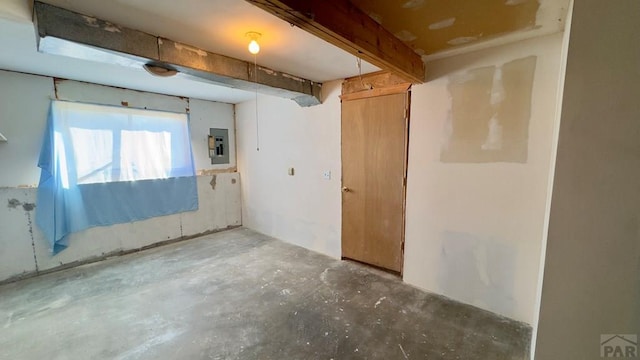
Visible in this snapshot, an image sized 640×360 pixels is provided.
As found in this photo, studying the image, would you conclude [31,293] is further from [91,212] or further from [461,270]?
[461,270]

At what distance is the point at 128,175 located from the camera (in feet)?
12.1

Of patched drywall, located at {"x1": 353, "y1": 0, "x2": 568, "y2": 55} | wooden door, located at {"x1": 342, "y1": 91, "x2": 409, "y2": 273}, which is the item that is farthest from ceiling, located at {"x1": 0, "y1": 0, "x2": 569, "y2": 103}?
wooden door, located at {"x1": 342, "y1": 91, "x2": 409, "y2": 273}

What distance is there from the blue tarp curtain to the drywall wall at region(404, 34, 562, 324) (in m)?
3.58

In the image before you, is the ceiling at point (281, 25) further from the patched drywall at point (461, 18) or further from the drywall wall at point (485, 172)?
the drywall wall at point (485, 172)

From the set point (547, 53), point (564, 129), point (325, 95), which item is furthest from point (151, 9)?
point (547, 53)

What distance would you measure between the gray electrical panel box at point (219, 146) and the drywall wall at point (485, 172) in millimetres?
3455

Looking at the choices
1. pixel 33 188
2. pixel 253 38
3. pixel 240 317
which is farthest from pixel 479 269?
pixel 33 188

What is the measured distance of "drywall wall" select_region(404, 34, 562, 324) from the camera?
2.01 metres

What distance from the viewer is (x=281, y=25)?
180 centimetres

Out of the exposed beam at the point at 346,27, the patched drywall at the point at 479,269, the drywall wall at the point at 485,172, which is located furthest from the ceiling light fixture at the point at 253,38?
the patched drywall at the point at 479,269

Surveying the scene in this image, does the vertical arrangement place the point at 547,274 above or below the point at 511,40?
below

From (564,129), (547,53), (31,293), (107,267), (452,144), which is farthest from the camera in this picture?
(107,267)

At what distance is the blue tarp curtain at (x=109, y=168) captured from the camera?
122 inches

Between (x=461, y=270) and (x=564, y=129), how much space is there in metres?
1.60
